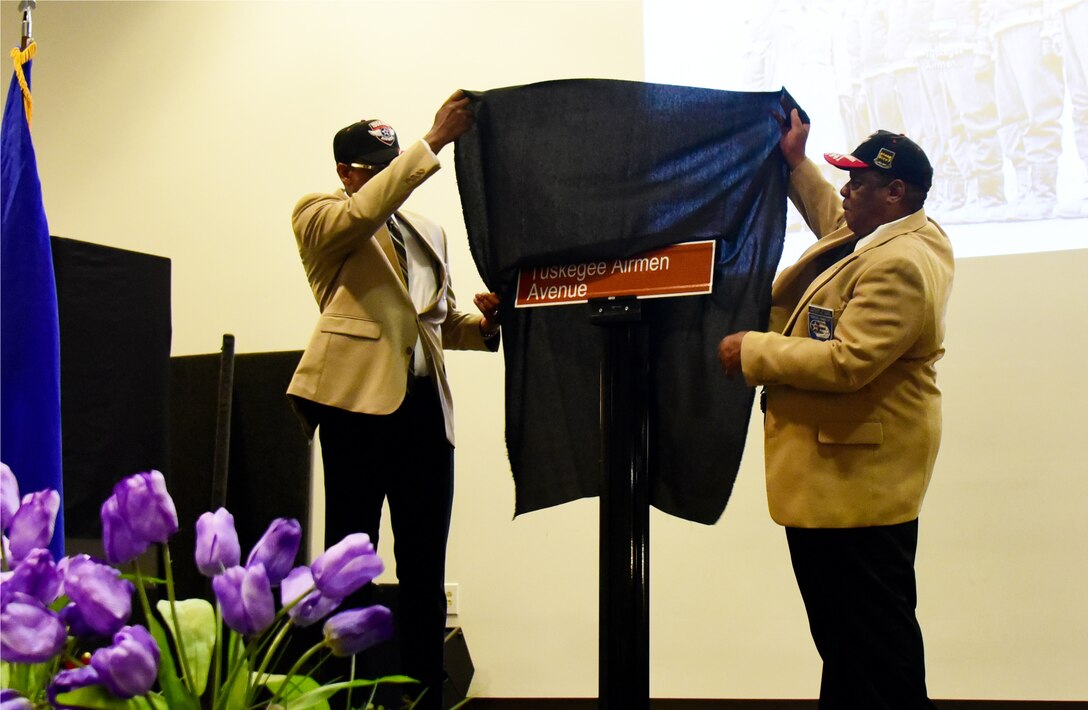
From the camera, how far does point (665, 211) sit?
59.9 inches

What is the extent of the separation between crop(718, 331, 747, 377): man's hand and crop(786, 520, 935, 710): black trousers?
0.36 m

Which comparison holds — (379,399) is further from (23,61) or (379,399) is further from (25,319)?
(23,61)

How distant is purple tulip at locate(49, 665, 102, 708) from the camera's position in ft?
1.46

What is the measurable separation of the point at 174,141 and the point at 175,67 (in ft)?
0.97

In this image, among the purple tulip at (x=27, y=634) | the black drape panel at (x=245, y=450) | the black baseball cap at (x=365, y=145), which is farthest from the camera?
the black drape panel at (x=245, y=450)

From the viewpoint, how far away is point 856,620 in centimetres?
158

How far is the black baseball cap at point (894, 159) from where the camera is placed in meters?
1.65

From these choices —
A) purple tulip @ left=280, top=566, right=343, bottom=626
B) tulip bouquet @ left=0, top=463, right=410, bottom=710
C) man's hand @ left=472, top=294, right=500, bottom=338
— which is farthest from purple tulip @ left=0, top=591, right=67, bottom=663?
man's hand @ left=472, top=294, right=500, bottom=338

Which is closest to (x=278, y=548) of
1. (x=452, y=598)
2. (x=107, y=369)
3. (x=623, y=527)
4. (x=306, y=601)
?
(x=306, y=601)

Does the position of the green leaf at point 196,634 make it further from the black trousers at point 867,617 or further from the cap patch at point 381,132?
the cap patch at point 381,132

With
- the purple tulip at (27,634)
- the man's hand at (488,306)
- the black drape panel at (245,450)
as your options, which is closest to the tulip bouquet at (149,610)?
the purple tulip at (27,634)

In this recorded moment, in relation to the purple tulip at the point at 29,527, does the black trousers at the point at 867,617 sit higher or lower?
lower

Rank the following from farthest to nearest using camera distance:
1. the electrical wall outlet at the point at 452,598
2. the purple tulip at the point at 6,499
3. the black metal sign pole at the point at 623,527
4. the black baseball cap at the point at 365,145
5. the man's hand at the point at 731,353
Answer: the electrical wall outlet at the point at 452,598
the black baseball cap at the point at 365,145
the man's hand at the point at 731,353
the black metal sign pole at the point at 623,527
the purple tulip at the point at 6,499

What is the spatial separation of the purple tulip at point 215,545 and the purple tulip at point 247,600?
36 millimetres
